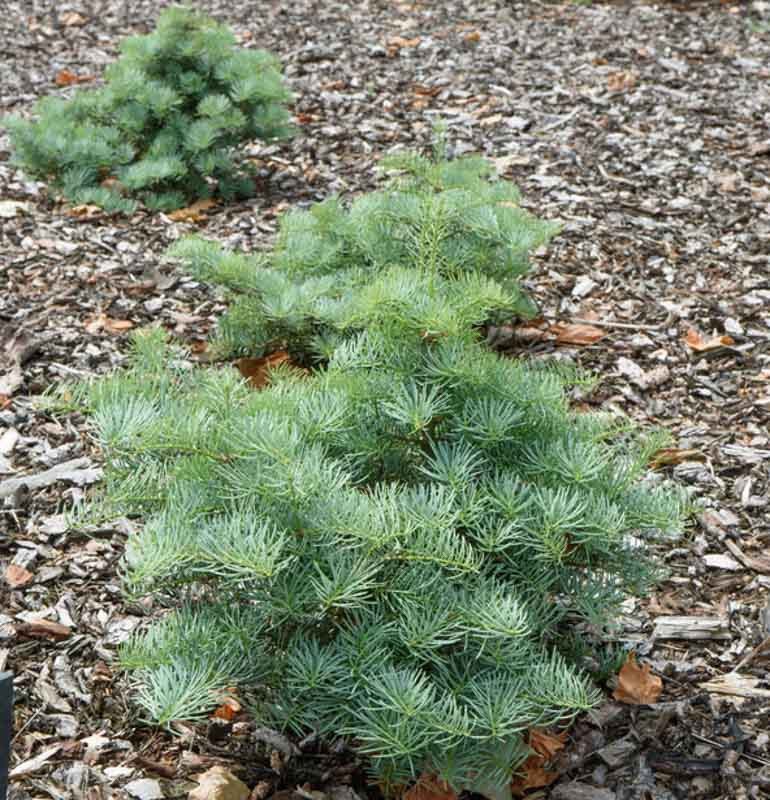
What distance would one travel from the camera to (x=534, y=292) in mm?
4184

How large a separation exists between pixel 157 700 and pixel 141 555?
23 cm

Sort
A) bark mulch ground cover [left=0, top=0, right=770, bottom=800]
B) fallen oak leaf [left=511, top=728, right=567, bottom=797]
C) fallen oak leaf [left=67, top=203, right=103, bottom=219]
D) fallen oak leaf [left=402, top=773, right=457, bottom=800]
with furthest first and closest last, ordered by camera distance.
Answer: fallen oak leaf [left=67, top=203, right=103, bottom=219] < bark mulch ground cover [left=0, top=0, right=770, bottom=800] < fallen oak leaf [left=511, top=728, right=567, bottom=797] < fallen oak leaf [left=402, top=773, right=457, bottom=800]

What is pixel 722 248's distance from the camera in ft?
14.7

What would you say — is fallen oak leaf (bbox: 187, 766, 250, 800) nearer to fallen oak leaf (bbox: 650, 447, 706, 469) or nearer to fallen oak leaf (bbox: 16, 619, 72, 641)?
fallen oak leaf (bbox: 16, 619, 72, 641)

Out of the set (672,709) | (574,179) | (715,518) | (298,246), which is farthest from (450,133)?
(672,709)

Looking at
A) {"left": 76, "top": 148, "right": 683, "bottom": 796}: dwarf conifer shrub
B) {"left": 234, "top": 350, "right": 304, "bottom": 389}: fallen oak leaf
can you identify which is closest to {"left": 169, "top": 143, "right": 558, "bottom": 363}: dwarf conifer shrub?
{"left": 234, "top": 350, "right": 304, "bottom": 389}: fallen oak leaf

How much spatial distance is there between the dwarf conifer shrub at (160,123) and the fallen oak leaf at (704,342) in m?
2.16

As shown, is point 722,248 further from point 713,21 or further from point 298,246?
point 713,21

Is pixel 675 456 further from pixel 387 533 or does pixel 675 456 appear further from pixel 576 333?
pixel 387 533

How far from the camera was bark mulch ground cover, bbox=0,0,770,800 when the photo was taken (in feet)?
7.45

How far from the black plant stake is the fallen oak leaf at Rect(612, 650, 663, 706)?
1.27 meters

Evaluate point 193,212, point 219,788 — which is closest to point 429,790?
point 219,788

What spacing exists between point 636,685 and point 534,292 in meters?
2.06

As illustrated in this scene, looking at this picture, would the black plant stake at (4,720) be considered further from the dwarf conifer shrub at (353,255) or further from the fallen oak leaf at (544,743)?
the dwarf conifer shrub at (353,255)
